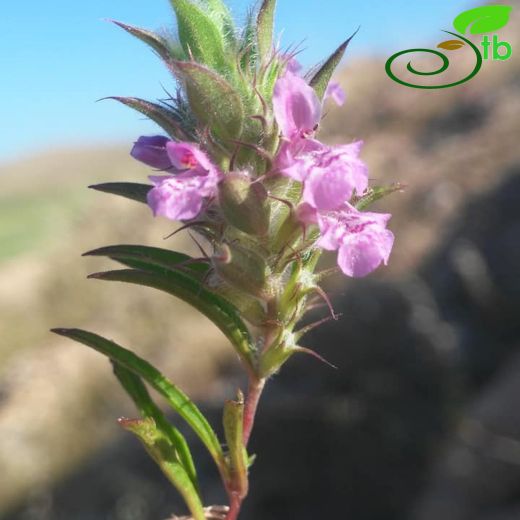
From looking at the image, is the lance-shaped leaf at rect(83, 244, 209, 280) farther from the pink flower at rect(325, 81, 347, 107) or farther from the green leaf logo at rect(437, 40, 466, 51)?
the green leaf logo at rect(437, 40, 466, 51)

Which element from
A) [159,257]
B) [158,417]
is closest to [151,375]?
[158,417]

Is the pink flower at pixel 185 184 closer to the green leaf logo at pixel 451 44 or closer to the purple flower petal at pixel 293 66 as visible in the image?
the purple flower petal at pixel 293 66

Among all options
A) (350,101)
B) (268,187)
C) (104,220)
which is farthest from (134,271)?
(350,101)

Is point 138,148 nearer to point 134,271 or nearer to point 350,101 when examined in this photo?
point 134,271

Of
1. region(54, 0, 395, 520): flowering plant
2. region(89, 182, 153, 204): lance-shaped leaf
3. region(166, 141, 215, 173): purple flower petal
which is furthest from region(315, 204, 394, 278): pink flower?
region(89, 182, 153, 204): lance-shaped leaf

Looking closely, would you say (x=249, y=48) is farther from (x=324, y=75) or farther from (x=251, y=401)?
(x=251, y=401)

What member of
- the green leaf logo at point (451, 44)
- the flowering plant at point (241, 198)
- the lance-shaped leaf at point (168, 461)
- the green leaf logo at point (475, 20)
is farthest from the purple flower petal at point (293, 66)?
the green leaf logo at point (475, 20)
